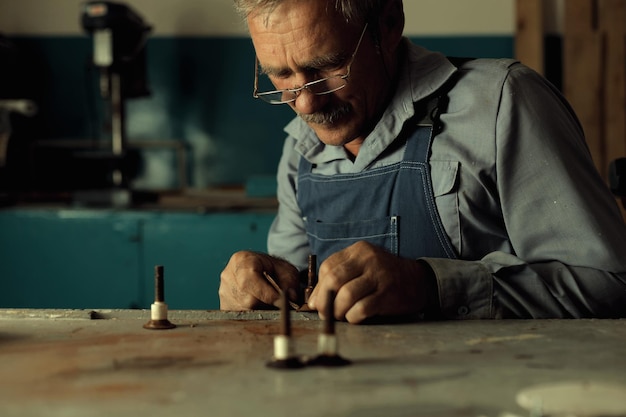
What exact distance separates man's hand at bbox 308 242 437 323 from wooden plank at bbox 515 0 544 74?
3483 mm

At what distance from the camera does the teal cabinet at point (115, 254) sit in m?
3.55

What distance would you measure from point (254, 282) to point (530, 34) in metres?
3.54

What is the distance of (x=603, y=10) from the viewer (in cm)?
464

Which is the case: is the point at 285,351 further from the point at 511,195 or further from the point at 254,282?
the point at 511,195

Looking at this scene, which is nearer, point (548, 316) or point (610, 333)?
point (610, 333)

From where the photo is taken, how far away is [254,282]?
65.4 inches

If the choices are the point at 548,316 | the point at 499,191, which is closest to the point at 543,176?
the point at 499,191

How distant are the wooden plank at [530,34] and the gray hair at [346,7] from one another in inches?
119

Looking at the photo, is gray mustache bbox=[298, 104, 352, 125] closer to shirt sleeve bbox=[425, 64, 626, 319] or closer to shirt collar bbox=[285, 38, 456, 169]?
shirt collar bbox=[285, 38, 456, 169]

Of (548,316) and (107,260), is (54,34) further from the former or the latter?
(548,316)

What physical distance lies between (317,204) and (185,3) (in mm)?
3076

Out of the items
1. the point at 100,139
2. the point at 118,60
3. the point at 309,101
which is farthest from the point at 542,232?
the point at 100,139

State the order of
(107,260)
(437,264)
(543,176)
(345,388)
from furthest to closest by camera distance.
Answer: (107,260)
(543,176)
(437,264)
(345,388)

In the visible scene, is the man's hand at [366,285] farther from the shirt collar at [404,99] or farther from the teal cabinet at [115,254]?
the teal cabinet at [115,254]
